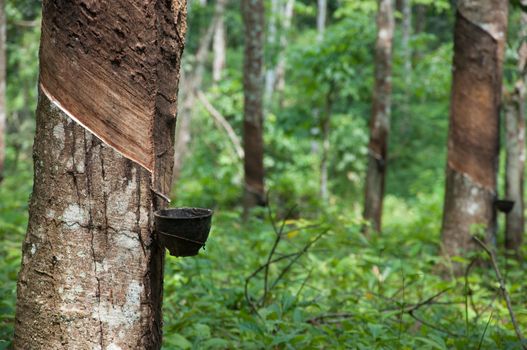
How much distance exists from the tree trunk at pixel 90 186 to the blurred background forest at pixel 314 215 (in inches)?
20.9

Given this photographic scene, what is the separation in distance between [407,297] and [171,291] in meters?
1.90

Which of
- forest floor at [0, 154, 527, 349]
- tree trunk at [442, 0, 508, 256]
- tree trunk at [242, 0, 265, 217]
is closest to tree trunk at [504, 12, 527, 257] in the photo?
forest floor at [0, 154, 527, 349]

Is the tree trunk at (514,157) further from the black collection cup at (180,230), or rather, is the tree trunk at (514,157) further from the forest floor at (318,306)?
the black collection cup at (180,230)

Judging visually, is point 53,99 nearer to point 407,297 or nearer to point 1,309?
point 1,309

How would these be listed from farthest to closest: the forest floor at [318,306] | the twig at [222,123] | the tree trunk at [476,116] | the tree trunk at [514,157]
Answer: the twig at [222,123] → the tree trunk at [514,157] → the tree trunk at [476,116] → the forest floor at [318,306]

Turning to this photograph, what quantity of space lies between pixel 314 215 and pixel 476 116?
5.60 m

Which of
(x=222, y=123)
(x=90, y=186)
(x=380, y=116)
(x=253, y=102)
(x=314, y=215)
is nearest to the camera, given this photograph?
(x=90, y=186)

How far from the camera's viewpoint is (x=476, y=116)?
5008 millimetres

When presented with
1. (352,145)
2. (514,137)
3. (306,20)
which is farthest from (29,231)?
(306,20)

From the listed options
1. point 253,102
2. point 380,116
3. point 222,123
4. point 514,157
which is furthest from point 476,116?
point 222,123

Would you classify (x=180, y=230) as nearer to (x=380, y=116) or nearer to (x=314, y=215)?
(x=380, y=116)

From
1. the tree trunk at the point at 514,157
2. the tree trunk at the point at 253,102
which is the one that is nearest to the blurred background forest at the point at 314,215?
the tree trunk at the point at 514,157

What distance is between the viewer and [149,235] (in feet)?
6.03

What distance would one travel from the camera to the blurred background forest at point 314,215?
10.4 ft
